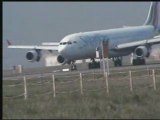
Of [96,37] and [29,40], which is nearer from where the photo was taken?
[96,37]

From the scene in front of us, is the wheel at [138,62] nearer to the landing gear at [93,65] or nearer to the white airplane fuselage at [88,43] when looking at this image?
the white airplane fuselage at [88,43]

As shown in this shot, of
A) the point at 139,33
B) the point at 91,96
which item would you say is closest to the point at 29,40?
the point at 139,33

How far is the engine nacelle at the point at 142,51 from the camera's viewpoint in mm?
63469

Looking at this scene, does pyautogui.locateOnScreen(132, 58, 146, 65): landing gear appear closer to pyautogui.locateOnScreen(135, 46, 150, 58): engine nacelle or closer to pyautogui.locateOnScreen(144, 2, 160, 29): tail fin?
pyautogui.locateOnScreen(135, 46, 150, 58): engine nacelle

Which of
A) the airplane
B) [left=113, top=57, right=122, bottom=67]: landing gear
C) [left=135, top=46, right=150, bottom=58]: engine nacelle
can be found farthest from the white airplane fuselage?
[left=135, top=46, right=150, bottom=58]: engine nacelle

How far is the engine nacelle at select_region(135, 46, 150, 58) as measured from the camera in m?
63.5

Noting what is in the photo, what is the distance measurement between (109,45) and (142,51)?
3.48m

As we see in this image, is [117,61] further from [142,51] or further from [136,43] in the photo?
[142,51]

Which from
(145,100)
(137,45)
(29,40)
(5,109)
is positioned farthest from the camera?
(29,40)

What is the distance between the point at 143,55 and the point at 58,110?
142 feet

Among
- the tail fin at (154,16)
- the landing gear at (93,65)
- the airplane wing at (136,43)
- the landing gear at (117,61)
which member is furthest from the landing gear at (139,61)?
the tail fin at (154,16)

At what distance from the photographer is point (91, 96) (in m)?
25.8

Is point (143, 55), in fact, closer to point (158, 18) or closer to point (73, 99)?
point (158, 18)

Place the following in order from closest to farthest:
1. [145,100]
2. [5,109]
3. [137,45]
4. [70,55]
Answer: [5,109] → [145,100] → [70,55] → [137,45]
